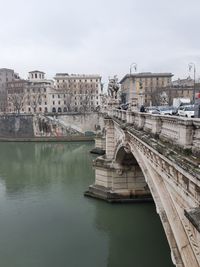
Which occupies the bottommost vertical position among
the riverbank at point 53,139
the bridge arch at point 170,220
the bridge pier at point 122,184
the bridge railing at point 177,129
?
the riverbank at point 53,139

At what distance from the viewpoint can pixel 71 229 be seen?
14875 mm

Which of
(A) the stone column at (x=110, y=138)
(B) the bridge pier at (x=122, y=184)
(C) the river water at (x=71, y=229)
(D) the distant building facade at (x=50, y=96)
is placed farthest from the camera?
→ (D) the distant building facade at (x=50, y=96)

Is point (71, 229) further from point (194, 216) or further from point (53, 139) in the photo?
point (53, 139)

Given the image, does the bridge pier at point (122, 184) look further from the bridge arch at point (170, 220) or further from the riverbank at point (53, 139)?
the riverbank at point (53, 139)

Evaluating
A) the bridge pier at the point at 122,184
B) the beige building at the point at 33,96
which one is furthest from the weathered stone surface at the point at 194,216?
the beige building at the point at 33,96

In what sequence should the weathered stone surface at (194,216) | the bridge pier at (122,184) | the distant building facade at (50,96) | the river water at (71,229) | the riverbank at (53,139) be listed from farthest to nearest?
the distant building facade at (50,96), the riverbank at (53,139), the bridge pier at (122,184), the river water at (71,229), the weathered stone surface at (194,216)

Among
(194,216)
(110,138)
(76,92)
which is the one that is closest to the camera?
(194,216)

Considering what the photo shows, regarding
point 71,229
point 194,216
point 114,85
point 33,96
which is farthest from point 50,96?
point 194,216

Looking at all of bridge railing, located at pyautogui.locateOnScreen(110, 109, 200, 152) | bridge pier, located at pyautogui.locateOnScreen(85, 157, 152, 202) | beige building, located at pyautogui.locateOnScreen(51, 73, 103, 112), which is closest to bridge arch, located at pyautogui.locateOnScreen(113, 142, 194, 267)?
bridge railing, located at pyautogui.locateOnScreen(110, 109, 200, 152)

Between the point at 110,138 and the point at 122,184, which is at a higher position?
the point at 110,138

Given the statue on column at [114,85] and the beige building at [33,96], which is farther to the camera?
the beige building at [33,96]

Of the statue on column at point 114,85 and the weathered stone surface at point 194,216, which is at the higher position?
the statue on column at point 114,85

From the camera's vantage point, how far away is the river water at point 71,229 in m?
12.4

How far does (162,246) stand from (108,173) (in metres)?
6.34
